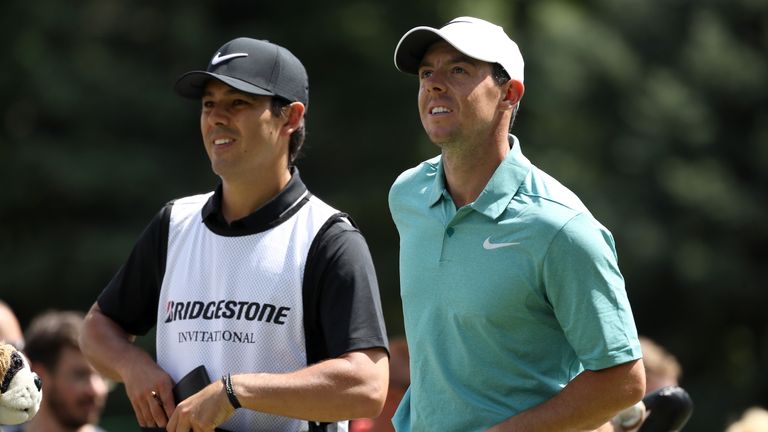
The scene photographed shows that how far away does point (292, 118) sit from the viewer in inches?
183

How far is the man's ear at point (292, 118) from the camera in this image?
4.64m

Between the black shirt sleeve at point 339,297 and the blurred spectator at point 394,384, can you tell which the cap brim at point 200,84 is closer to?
the black shirt sleeve at point 339,297

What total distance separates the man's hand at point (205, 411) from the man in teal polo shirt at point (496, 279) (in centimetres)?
59

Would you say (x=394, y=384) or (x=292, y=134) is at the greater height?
(x=292, y=134)

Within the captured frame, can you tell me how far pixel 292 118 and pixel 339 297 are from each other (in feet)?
2.42

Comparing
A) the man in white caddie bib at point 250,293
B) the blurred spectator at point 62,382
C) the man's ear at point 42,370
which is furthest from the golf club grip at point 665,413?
the man's ear at point 42,370

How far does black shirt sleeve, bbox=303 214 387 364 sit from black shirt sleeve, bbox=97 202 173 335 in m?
0.61

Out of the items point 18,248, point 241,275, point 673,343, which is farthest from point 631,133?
point 241,275

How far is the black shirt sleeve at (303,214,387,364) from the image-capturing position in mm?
4223

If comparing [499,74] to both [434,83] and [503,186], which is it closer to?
[434,83]

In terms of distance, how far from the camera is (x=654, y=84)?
67.7 ft

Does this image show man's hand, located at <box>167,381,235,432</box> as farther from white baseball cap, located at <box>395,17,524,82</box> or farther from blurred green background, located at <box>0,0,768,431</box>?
blurred green background, located at <box>0,0,768,431</box>

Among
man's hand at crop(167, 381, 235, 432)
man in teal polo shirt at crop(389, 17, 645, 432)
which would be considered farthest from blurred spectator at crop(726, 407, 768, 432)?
man's hand at crop(167, 381, 235, 432)

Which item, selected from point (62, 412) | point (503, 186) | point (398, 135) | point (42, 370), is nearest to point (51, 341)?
point (42, 370)
